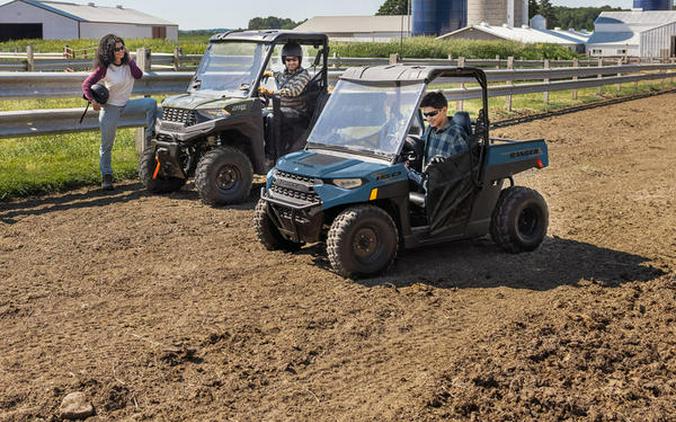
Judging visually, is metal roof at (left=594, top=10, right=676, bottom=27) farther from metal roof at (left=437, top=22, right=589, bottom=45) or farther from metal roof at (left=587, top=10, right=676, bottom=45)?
metal roof at (left=437, top=22, right=589, bottom=45)

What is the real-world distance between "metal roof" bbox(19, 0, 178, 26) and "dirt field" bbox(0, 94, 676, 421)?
224 ft

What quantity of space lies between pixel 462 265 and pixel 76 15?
233 feet

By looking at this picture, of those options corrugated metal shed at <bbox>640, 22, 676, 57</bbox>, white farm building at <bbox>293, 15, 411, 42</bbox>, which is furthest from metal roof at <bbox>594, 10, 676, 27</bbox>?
white farm building at <bbox>293, 15, 411, 42</bbox>

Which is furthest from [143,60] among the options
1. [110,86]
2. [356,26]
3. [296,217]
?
[356,26]

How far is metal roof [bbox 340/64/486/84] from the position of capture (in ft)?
23.6

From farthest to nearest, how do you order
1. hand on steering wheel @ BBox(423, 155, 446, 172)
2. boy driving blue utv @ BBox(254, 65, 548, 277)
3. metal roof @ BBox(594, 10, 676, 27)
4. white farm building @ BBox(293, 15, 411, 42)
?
white farm building @ BBox(293, 15, 411, 42), metal roof @ BBox(594, 10, 676, 27), hand on steering wheel @ BBox(423, 155, 446, 172), boy driving blue utv @ BBox(254, 65, 548, 277)

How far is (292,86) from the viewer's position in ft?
32.4

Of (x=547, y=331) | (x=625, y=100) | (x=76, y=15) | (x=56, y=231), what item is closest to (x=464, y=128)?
(x=547, y=331)

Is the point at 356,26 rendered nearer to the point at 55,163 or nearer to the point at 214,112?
the point at 55,163

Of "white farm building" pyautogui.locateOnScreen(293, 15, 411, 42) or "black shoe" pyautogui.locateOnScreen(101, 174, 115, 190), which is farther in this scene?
"white farm building" pyautogui.locateOnScreen(293, 15, 411, 42)

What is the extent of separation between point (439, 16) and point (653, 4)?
23353 millimetres

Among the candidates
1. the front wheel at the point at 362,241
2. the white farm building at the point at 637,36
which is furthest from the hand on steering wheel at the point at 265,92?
the white farm building at the point at 637,36

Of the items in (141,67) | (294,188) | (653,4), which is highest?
(653,4)

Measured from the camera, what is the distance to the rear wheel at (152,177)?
9.95 metres
